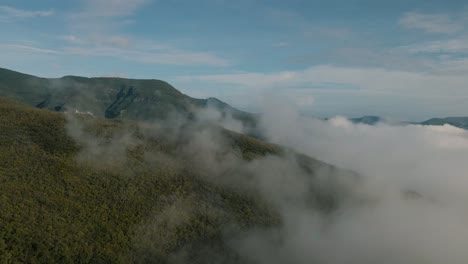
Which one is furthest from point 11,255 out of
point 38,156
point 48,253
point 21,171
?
point 38,156

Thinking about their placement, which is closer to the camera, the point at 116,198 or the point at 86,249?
the point at 86,249

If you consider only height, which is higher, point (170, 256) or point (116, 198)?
point (116, 198)

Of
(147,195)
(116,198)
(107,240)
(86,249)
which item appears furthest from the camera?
(147,195)

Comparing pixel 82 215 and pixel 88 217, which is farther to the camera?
pixel 88 217

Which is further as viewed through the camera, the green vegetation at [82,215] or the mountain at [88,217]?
the mountain at [88,217]

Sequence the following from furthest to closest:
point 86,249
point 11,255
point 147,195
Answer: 1. point 147,195
2. point 86,249
3. point 11,255

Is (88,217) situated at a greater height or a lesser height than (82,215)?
lesser

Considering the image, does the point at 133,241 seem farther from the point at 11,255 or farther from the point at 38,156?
the point at 38,156

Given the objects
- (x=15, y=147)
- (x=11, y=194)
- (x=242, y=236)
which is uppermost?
(x=15, y=147)

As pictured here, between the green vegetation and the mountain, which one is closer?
the green vegetation

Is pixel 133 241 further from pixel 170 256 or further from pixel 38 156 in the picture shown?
pixel 38 156
